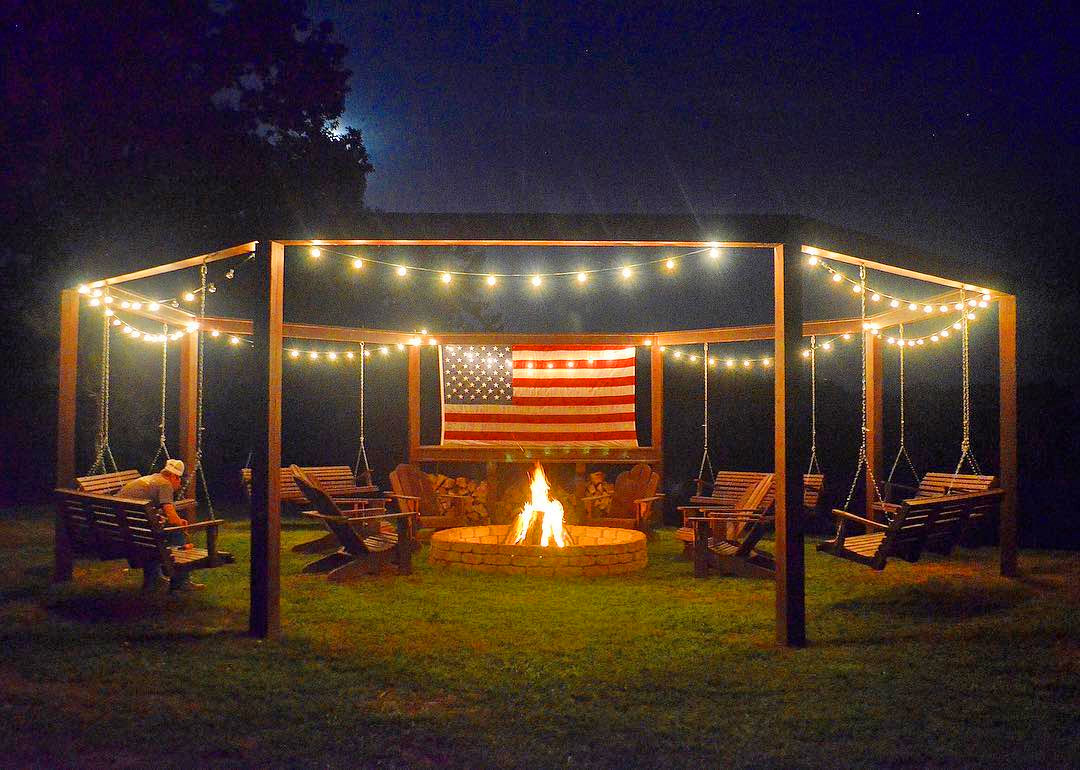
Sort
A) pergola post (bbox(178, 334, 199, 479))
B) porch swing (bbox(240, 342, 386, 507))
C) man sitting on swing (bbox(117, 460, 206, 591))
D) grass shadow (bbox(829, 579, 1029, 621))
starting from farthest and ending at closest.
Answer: porch swing (bbox(240, 342, 386, 507))
pergola post (bbox(178, 334, 199, 479))
man sitting on swing (bbox(117, 460, 206, 591))
grass shadow (bbox(829, 579, 1029, 621))

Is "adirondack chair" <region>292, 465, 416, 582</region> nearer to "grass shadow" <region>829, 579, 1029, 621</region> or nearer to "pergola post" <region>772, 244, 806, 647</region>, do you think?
"pergola post" <region>772, 244, 806, 647</region>

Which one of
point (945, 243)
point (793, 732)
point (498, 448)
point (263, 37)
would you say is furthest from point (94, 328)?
point (945, 243)

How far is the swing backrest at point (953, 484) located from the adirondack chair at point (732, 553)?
2367 mm

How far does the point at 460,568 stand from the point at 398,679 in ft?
11.5

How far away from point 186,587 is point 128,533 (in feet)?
3.39

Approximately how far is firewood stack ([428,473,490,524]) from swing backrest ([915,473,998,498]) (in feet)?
18.8

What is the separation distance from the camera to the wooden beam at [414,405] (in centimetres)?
1205

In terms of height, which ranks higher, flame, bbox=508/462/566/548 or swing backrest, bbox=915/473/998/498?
swing backrest, bbox=915/473/998/498

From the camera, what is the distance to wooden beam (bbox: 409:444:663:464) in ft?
38.4

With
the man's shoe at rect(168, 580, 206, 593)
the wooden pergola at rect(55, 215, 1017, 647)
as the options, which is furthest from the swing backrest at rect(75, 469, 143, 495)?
the man's shoe at rect(168, 580, 206, 593)

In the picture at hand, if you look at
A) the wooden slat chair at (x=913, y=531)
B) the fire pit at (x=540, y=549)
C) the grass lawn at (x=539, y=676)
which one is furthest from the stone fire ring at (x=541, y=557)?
the wooden slat chair at (x=913, y=531)

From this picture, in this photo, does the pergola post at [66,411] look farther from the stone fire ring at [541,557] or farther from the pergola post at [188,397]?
the stone fire ring at [541,557]

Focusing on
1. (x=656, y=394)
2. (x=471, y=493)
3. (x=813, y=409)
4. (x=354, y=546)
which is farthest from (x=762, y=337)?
(x=354, y=546)

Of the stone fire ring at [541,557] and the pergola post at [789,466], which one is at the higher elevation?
the pergola post at [789,466]
